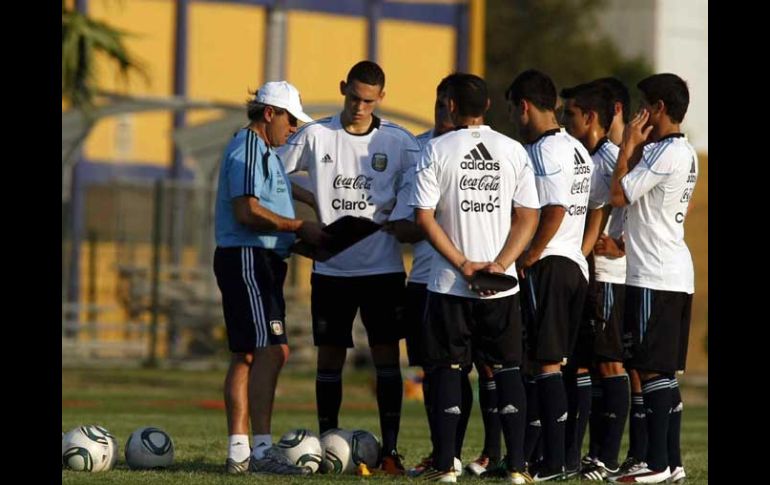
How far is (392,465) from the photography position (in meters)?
10.9

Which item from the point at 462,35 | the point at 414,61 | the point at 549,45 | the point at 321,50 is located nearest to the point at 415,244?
the point at 321,50

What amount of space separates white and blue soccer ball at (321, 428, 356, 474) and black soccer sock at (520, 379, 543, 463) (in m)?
1.11

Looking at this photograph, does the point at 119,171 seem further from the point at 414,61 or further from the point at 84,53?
the point at 84,53

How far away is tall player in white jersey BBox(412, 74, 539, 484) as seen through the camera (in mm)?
10125

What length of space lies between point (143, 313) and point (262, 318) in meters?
19.9

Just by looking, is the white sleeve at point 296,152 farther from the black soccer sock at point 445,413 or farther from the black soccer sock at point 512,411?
the black soccer sock at point 512,411

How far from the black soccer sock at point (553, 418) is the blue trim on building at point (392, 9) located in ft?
89.1

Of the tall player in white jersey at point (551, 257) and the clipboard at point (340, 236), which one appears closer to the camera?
the tall player in white jersey at point (551, 257)

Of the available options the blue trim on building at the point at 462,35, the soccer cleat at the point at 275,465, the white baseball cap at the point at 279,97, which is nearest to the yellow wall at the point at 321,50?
the blue trim on building at the point at 462,35

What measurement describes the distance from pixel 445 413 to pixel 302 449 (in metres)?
1.03

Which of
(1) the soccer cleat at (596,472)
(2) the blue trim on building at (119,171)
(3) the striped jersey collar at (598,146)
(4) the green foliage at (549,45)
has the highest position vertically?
(4) the green foliage at (549,45)

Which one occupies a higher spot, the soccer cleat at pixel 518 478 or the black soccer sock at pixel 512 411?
the black soccer sock at pixel 512 411

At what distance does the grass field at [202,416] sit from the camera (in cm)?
1044
